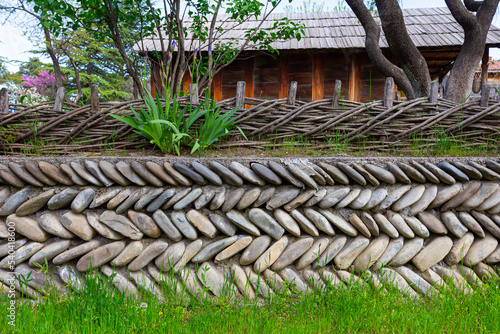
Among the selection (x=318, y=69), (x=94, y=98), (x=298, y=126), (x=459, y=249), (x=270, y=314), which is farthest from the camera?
(x=318, y=69)

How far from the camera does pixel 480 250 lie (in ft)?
6.53

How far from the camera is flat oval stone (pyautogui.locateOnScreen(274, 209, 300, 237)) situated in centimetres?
189

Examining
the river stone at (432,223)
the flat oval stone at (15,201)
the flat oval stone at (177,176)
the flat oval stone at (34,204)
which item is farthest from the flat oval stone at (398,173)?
the flat oval stone at (15,201)

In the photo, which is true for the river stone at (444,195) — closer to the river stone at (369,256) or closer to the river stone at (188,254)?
the river stone at (369,256)

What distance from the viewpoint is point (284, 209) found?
6.38 feet

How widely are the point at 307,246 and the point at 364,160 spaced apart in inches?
27.7

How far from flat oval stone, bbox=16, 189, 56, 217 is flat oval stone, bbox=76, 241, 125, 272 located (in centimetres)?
42

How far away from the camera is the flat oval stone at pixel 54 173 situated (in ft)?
6.06

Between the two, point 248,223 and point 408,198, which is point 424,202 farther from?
point 248,223

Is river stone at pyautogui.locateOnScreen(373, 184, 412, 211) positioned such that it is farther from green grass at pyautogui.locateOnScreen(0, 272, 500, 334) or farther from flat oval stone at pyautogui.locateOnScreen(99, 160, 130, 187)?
flat oval stone at pyautogui.locateOnScreen(99, 160, 130, 187)

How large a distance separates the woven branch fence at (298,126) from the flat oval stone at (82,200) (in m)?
0.59

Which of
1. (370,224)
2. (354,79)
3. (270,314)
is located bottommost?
(270,314)

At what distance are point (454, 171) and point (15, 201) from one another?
277 centimetres

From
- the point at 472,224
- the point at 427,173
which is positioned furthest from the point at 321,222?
the point at 472,224
